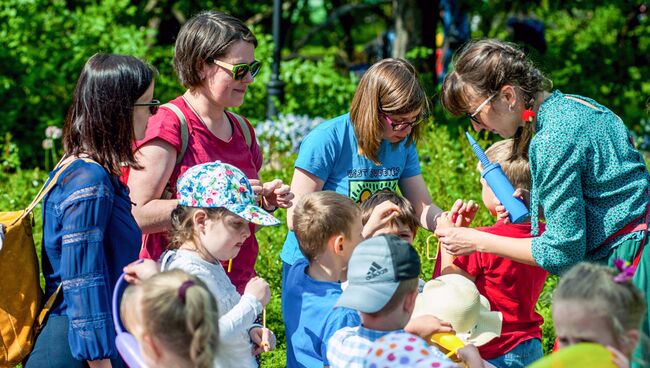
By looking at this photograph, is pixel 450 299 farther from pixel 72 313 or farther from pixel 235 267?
pixel 72 313

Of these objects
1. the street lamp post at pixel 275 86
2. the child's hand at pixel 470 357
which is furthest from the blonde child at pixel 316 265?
the street lamp post at pixel 275 86

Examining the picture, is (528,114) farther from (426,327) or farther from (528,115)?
(426,327)

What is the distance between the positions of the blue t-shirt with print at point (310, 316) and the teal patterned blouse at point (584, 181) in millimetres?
804

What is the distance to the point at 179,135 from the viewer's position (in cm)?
382

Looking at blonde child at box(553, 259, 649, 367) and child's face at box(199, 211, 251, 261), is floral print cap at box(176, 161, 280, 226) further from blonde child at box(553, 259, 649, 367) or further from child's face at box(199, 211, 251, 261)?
blonde child at box(553, 259, 649, 367)

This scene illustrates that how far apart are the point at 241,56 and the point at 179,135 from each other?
45 centimetres

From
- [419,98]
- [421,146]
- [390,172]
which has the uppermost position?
[419,98]

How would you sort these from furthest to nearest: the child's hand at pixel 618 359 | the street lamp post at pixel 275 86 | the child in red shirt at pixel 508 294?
the street lamp post at pixel 275 86 < the child in red shirt at pixel 508 294 < the child's hand at pixel 618 359

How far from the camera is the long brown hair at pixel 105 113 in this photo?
3.22 m

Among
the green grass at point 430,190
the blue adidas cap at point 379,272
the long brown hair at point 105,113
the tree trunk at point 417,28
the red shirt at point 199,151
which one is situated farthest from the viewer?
the tree trunk at point 417,28

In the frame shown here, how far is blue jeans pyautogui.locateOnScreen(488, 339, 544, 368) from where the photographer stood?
12.8ft

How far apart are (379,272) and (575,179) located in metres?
0.86

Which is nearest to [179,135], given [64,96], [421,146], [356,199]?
[356,199]

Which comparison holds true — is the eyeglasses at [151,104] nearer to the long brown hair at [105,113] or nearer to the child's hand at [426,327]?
the long brown hair at [105,113]
